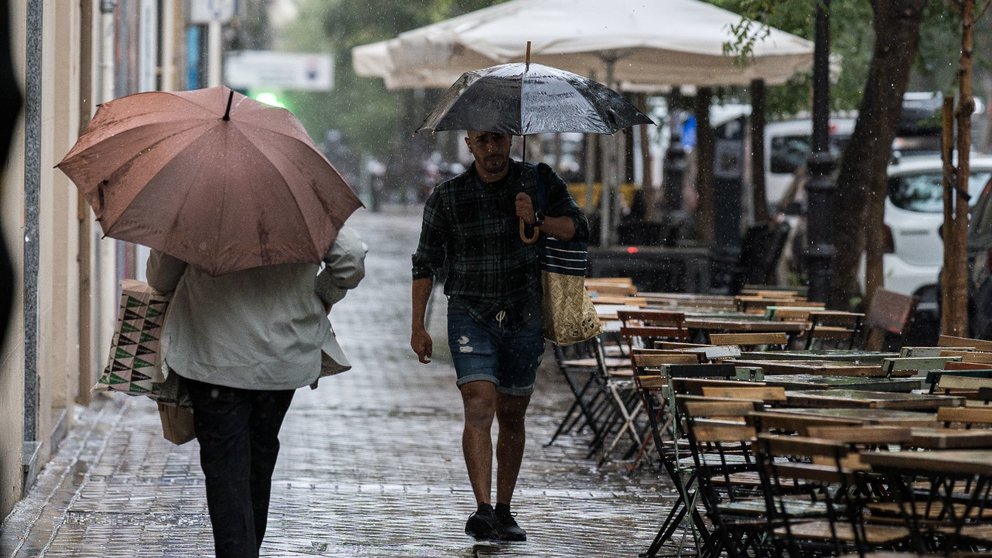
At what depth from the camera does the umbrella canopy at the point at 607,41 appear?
1362cm

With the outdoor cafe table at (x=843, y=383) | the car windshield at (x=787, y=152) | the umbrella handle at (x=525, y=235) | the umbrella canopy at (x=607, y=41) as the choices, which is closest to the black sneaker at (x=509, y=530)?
the umbrella handle at (x=525, y=235)

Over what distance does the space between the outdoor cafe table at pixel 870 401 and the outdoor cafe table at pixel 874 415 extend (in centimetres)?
6

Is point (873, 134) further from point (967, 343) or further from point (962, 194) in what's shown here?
point (967, 343)

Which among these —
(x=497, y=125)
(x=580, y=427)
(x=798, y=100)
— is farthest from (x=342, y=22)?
(x=497, y=125)

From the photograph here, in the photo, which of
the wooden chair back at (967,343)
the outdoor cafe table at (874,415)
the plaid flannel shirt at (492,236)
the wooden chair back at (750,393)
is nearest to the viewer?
the outdoor cafe table at (874,415)

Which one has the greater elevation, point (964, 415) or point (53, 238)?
point (53, 238)

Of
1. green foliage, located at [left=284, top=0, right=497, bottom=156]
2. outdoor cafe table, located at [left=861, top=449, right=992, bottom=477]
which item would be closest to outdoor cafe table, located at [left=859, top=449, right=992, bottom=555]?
outdoor cafe table, located at [left=861, top=449, right=992, bottom=477]

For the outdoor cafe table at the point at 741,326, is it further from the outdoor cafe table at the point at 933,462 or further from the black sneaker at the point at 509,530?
the outdoor cafe table at the point at 933,462

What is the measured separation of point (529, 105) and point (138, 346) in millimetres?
2177

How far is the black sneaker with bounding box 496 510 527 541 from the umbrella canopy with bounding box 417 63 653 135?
169 centimetres

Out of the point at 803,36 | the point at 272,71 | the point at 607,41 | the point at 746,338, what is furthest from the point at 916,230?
the point at 272,71

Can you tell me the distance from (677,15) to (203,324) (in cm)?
929

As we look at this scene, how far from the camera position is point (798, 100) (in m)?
20.5

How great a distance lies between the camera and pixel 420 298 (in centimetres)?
745
